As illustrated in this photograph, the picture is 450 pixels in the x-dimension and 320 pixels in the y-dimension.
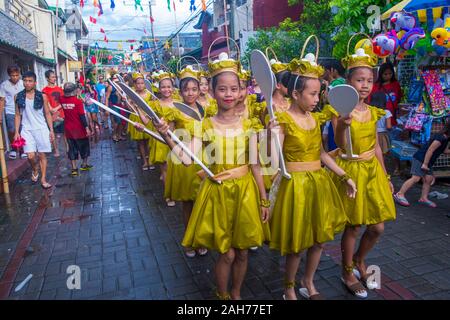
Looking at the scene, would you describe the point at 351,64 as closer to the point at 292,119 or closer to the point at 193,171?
the point at 292,119

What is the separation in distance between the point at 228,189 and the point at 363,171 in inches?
44.1

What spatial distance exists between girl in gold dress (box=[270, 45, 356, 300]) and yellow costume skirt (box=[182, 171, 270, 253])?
204 mm

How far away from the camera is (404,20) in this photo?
600 cm

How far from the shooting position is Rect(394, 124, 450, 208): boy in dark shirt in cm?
525

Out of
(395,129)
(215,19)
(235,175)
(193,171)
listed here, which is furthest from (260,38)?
(215,19)

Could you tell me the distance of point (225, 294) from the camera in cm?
300

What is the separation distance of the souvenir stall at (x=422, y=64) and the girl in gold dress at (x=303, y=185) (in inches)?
139

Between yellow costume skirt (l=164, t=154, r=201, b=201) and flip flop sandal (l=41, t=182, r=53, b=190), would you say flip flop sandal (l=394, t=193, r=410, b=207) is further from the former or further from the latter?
flip flop sandal (l=41, t=182, r=53, b=190)

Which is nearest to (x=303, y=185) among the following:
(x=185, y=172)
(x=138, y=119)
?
(x=185, y=172)

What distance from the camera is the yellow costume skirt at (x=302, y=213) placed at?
109 inches

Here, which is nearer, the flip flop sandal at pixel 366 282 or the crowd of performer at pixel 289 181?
the crowd of performer at pixel 289 181

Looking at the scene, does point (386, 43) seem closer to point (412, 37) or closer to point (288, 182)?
point (412, 37)

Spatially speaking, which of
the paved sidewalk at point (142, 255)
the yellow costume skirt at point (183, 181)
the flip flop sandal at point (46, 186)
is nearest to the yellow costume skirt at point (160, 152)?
the paved sidewalk at point (142, 255)

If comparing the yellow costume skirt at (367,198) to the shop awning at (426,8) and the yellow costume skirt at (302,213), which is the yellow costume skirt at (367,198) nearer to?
the yellow costume skirt at (302,213)
